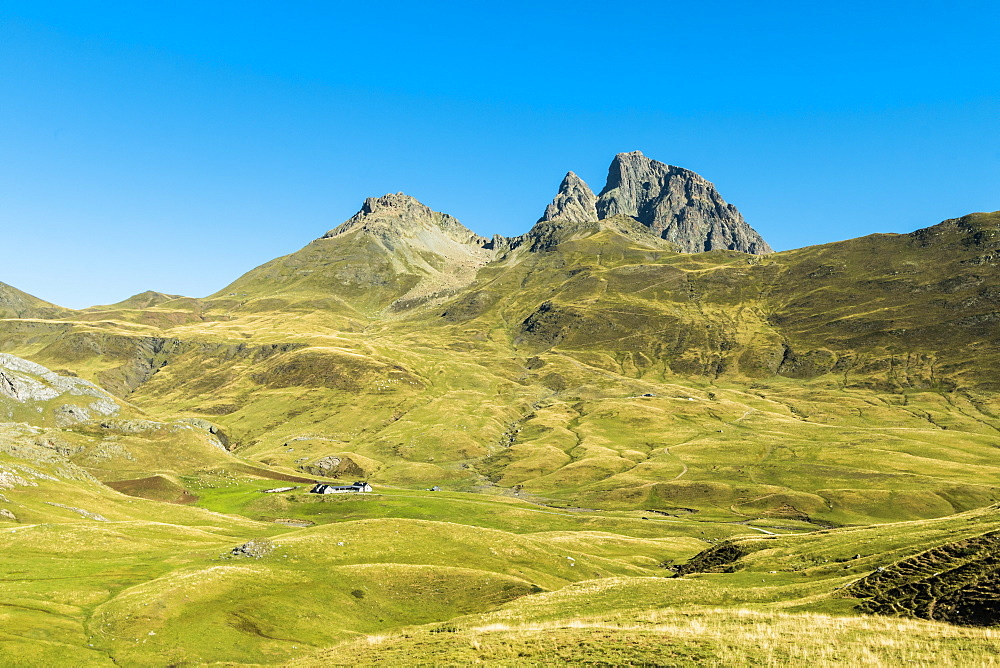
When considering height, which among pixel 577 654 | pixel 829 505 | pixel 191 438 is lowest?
pixel 829 505

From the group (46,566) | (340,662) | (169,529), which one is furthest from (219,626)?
(169,529)

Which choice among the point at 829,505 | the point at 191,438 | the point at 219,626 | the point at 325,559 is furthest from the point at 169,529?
the point at 829,505

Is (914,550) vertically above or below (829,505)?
above

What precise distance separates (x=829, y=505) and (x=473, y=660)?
193m

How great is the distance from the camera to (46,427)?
190 m

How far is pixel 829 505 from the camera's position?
18525 cm

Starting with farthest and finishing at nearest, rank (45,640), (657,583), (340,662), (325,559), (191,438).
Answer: (191,438), (325,559), (657,583), (45,640), (340,662)

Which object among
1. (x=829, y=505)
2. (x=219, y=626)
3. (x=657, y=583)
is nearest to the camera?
(x=219, y=626)

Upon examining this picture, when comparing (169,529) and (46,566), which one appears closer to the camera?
(46,566)

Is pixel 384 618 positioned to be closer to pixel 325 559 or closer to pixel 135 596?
pixel 325 559

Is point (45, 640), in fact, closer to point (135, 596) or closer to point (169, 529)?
point (135, 596)

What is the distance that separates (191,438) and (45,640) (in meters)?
174

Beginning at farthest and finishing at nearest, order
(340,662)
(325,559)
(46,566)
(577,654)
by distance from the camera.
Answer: (325,559) < (46,566) < (340,662) < (577,654)

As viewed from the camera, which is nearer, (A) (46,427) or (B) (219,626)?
(B) (219,626)
